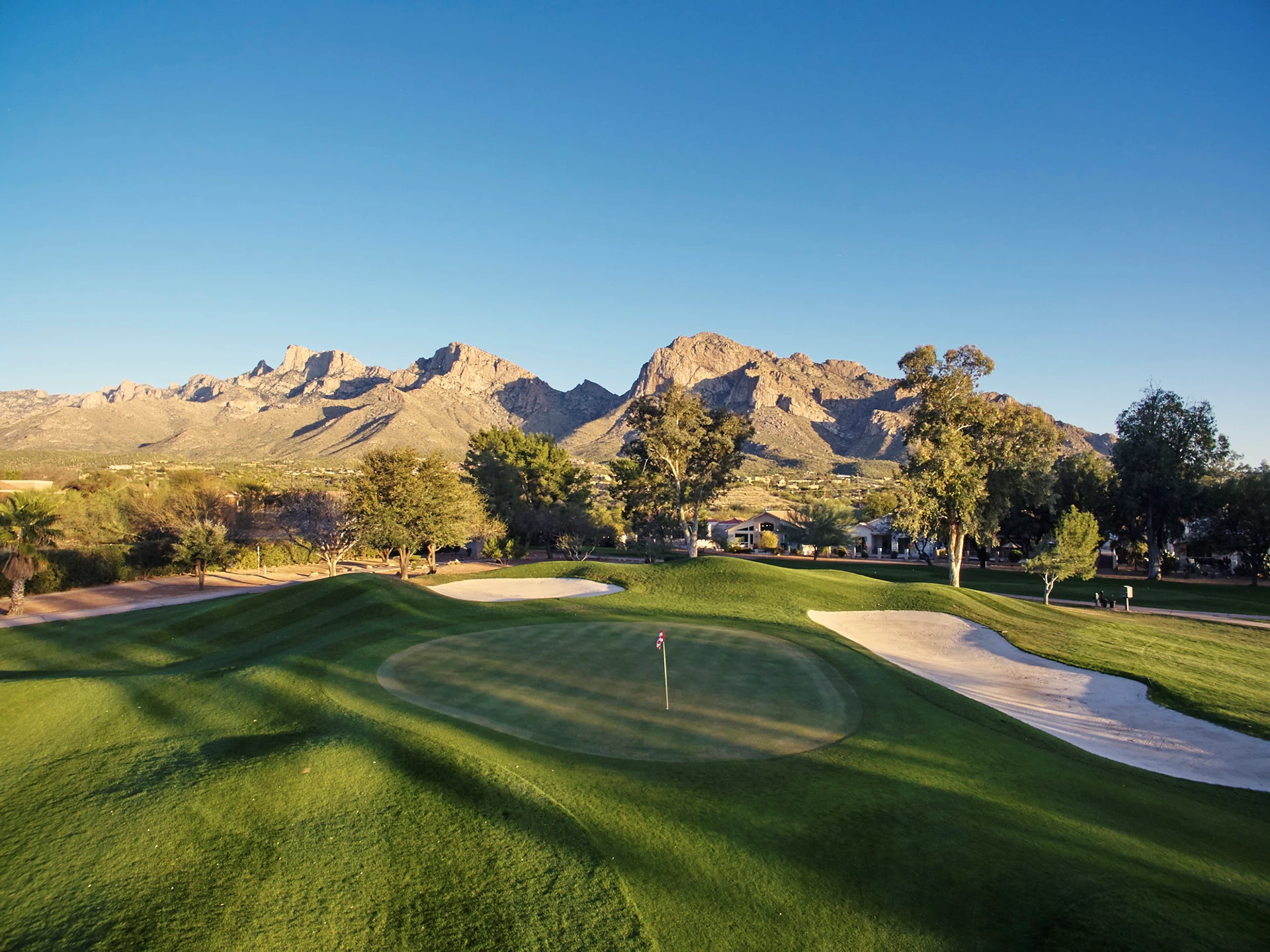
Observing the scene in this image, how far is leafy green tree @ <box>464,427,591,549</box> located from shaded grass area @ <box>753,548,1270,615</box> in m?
19.0

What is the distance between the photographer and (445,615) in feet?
65.9

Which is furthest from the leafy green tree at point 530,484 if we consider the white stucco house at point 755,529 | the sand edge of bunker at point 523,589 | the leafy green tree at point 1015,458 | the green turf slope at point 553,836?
the green turf slope at point 553,836

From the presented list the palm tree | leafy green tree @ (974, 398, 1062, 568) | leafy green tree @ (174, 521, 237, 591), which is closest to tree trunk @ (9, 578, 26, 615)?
the palm tree

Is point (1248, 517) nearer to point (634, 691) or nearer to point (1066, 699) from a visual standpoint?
point (1066, 699)

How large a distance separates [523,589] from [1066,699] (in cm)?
2160

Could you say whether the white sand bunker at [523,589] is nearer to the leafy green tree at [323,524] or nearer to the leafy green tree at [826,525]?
the leafy green tree at [323,524]

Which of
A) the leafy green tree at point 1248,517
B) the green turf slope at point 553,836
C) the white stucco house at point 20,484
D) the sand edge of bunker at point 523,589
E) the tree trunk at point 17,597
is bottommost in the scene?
the tree trunk at point 17,597

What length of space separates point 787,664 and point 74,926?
1292cm

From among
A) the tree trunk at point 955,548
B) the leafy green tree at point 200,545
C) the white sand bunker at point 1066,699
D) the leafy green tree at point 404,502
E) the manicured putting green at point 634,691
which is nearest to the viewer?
the manicured putting green at point 634,691

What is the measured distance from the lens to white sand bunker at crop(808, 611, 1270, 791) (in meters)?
11.6

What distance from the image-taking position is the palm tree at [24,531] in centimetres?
2812

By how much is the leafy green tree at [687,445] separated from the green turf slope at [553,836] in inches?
1381

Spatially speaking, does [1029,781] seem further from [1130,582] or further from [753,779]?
[1130,582]

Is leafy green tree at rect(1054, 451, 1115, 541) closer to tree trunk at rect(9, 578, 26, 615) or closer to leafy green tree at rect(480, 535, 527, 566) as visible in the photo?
leafy green tree at rect(480, 535, 527, 566)
